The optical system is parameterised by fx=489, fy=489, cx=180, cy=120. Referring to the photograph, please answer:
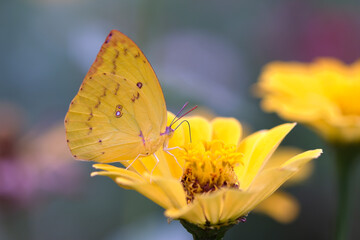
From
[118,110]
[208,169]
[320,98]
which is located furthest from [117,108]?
[320,98]

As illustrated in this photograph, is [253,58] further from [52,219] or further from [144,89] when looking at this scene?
[144,89]

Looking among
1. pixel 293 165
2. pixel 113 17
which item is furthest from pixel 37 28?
pixel 293 165

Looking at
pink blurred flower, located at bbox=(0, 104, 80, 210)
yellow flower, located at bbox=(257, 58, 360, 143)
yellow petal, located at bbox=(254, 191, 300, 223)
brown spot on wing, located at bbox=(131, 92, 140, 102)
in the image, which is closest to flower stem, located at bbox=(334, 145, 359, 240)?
yellow flower, located at bbox=(257, 58, 360, 143)

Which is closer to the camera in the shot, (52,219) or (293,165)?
(293,165)

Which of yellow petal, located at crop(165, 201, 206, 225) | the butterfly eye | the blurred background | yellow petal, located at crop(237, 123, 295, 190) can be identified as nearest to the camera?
yellow petal, located at crop(165, 201, 206, 225)

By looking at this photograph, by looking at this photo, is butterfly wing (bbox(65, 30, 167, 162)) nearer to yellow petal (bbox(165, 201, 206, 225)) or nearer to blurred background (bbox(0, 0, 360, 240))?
yellow petal (bbox(165, 201, 206, 225))

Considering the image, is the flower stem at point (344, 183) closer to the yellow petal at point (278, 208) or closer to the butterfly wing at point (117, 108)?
the yellow petal at point (278, 208)
